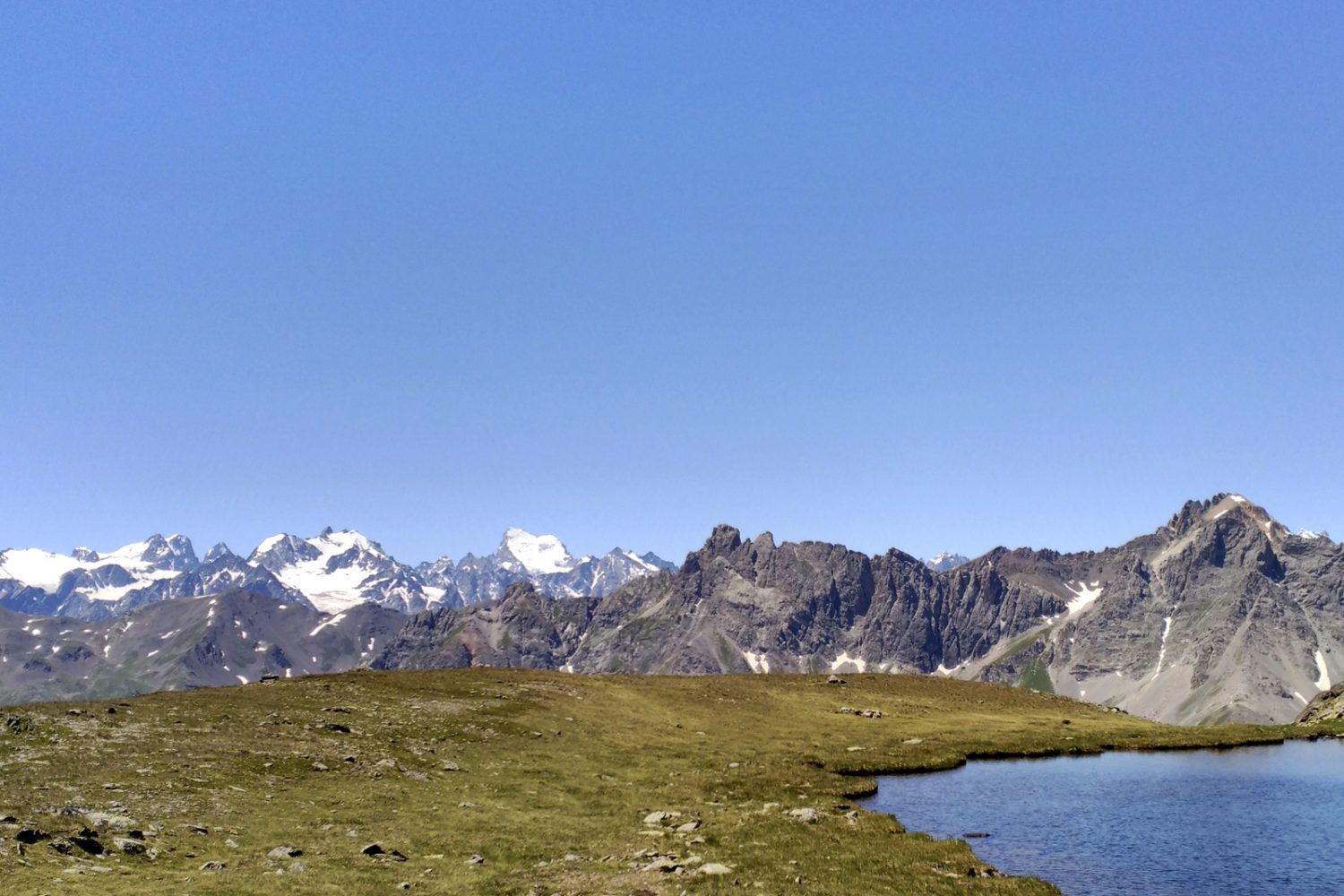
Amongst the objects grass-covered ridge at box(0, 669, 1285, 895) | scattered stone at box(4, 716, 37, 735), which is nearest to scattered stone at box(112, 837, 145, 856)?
grass-covered ridge at box(0, 669, 1285, 895)

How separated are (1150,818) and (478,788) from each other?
121 ft

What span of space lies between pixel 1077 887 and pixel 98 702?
6483 cm

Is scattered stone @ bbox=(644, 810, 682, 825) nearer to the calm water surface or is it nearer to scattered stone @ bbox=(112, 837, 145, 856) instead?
the calm water surface

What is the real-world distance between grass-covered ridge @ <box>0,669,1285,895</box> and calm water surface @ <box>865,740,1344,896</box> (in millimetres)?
3597

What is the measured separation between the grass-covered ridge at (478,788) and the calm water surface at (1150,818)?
3.60 m

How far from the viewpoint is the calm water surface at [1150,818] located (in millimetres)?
38906

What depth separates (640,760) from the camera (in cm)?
6431

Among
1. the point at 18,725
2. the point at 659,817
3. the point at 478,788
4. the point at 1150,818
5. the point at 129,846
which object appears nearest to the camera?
the point at 129,846

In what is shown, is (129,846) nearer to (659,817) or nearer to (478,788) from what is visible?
(478,788)

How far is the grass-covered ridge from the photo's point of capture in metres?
35.3

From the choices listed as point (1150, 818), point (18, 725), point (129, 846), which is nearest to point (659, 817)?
point (129, 846)

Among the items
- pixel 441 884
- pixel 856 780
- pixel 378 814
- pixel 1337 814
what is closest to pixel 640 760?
pixel 856 780

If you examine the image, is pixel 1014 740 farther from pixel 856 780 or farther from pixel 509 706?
pixel 509 706

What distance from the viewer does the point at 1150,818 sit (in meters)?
49.8
